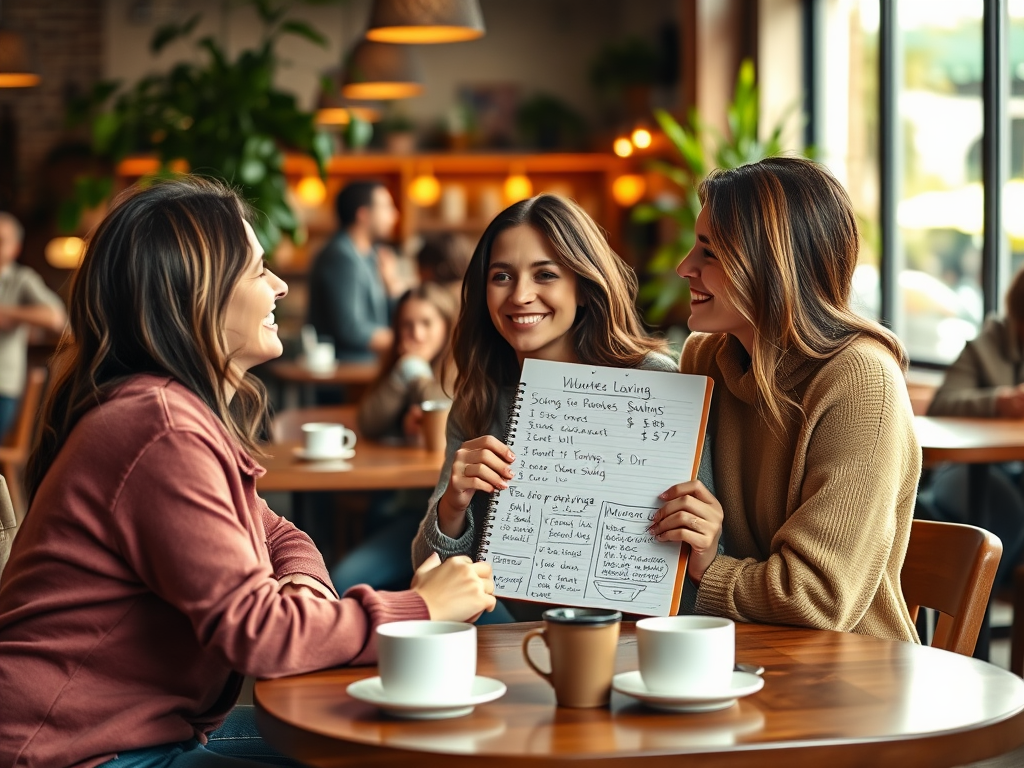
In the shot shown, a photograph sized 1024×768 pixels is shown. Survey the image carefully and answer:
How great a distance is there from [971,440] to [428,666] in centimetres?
232

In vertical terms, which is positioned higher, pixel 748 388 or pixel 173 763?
pixel 748 388

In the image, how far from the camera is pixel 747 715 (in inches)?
50.3

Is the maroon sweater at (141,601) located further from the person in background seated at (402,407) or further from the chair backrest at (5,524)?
the person in background seated at (402,407)

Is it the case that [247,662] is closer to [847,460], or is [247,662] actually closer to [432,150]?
[847,460]

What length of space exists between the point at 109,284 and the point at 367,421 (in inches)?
85.5

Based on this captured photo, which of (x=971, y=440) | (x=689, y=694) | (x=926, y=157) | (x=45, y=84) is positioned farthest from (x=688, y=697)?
(x=45, y=84)

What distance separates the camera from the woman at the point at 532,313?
2.20 m

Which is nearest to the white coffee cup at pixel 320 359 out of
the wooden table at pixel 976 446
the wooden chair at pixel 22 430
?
the wooden chair at pixel 22 430

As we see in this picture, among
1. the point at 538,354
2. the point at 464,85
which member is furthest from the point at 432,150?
the point at 538,354

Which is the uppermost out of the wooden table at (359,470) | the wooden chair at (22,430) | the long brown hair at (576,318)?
the long brown hair at (576,318)

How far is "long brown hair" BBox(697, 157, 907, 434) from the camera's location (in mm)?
1806

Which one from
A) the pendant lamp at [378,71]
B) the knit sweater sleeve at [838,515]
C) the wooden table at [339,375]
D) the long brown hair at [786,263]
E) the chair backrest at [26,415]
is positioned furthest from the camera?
the pendant lamp at [378,71]

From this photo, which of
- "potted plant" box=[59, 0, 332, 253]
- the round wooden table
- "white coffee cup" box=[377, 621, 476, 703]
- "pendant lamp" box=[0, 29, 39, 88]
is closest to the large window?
"potted plant" box=[59, 0, 332, 253]

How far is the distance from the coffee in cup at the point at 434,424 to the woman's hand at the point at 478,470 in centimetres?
138
